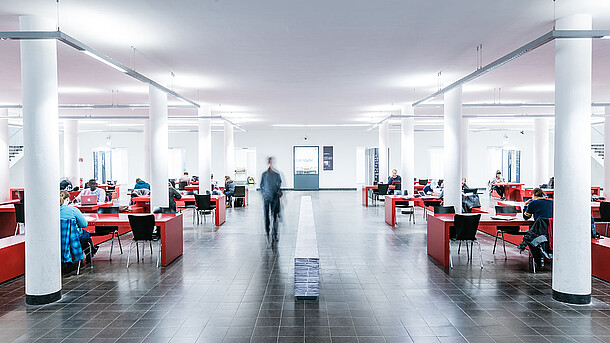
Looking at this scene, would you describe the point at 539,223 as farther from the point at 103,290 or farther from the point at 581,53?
the point at 103,290

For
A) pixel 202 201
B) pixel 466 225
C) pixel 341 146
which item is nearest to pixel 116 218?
pixel 202 201

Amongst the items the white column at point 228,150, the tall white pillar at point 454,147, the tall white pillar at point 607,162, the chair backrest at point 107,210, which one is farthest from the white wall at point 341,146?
the chair backrest at point 107,210

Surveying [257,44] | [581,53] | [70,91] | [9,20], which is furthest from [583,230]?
[70,91]

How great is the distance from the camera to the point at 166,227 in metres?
6.34

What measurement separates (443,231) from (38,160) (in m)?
5.38

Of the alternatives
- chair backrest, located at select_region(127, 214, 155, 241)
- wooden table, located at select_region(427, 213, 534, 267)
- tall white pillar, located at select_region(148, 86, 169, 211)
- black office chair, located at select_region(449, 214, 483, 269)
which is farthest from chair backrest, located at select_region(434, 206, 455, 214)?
tall white pillar, located at select_region(148, 86, 169, 211)

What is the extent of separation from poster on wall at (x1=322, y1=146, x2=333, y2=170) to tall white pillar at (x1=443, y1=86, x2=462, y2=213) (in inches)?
558

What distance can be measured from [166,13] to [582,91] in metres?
4.58

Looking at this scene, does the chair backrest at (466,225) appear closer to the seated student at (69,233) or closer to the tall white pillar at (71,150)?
the seated student at (69,233)

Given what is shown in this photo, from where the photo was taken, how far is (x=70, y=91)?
33.9ft

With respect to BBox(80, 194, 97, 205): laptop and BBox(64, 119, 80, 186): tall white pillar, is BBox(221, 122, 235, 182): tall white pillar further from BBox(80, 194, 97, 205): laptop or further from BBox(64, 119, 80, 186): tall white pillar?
BBox(80, 194, 97, 205): laptop

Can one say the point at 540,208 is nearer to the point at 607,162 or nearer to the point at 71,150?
the point at 607,162

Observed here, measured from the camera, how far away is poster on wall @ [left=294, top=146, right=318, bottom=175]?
23.1m

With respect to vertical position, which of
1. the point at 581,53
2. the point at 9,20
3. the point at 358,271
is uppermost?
the point at 9,20
